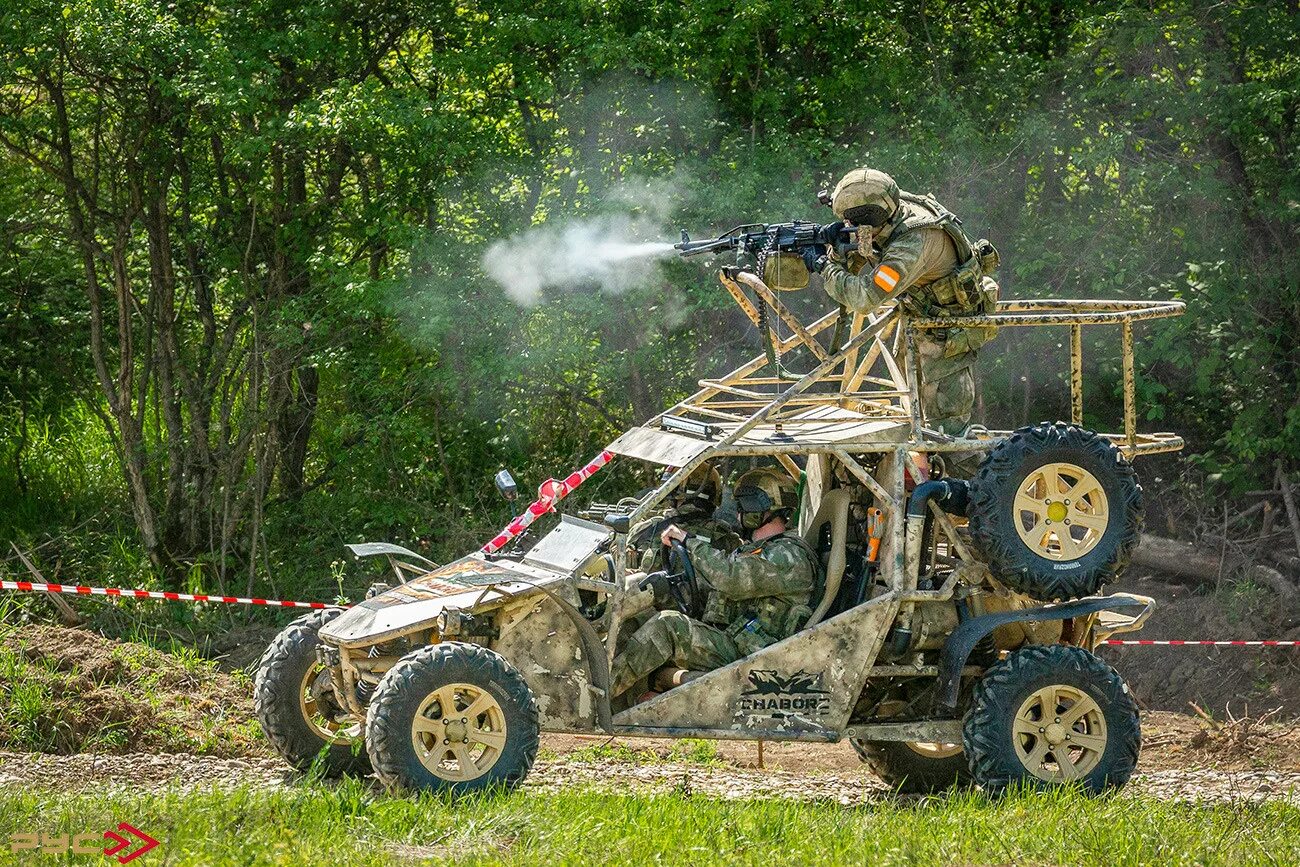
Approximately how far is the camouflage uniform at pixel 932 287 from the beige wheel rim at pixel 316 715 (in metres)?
3.41

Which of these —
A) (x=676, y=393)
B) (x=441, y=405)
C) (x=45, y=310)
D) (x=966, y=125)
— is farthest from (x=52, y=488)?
(x=966, y=125)

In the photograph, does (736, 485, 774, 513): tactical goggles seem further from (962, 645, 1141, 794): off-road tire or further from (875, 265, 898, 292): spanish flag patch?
(962, 645, 1141, 794): off-road tire

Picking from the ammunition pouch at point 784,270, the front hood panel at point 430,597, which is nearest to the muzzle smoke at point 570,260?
the ammunition pouch at point 784,270

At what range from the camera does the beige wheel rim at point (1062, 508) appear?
821cm

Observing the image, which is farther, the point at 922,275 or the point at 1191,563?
the point at 1191,563

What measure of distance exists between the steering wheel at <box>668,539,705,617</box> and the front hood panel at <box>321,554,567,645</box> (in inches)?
30.0

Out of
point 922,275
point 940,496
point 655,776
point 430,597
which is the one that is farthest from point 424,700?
point 922,275

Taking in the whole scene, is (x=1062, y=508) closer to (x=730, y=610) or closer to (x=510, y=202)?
(x=730, y=610)

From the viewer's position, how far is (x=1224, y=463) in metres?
14.5

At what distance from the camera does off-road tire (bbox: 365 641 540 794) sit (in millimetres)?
7625

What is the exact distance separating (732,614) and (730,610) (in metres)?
0.03

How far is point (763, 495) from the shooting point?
347 inches

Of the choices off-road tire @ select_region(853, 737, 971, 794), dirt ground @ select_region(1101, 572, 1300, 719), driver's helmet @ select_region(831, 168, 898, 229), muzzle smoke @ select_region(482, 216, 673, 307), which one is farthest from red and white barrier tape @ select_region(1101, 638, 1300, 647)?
muzzle smoke @ select_region(482, 216, 673, 307)

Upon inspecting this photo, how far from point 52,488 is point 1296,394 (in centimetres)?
1158
